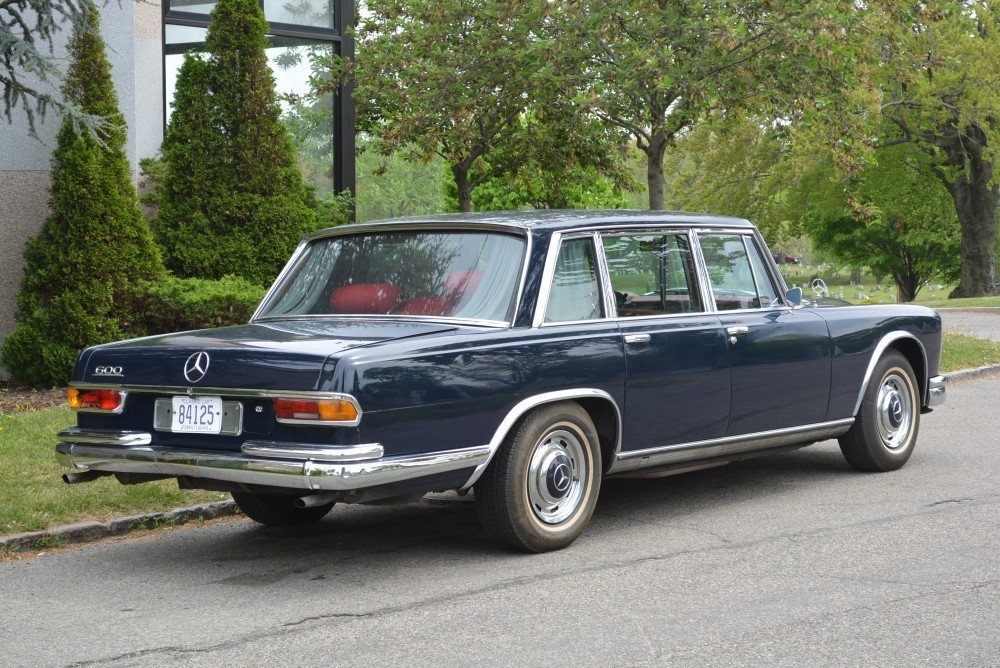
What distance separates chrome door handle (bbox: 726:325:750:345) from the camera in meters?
6.94

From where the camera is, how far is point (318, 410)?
522 centimetres

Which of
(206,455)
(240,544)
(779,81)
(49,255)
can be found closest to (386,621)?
(206,455)

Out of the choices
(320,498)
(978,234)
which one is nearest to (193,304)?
(320,498)

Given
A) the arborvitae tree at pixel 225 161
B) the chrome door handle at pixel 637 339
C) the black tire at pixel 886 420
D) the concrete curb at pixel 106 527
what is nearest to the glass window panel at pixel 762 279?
the black tire at pixel 886 420

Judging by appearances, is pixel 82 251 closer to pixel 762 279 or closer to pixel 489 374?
pixel 762 279

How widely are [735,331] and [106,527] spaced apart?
349cm

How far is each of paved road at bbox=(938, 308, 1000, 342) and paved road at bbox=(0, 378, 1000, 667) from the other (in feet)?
42.9

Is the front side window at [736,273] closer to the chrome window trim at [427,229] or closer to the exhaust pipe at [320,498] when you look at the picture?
the chrome window trim at [427,229]

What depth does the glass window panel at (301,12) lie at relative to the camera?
53.7 feet

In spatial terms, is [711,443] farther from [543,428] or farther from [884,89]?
[884,89]

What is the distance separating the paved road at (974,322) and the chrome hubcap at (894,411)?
1111 cm

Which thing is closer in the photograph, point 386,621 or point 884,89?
point 386,621

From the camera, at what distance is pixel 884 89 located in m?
35.7

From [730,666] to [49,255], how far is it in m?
9.70
